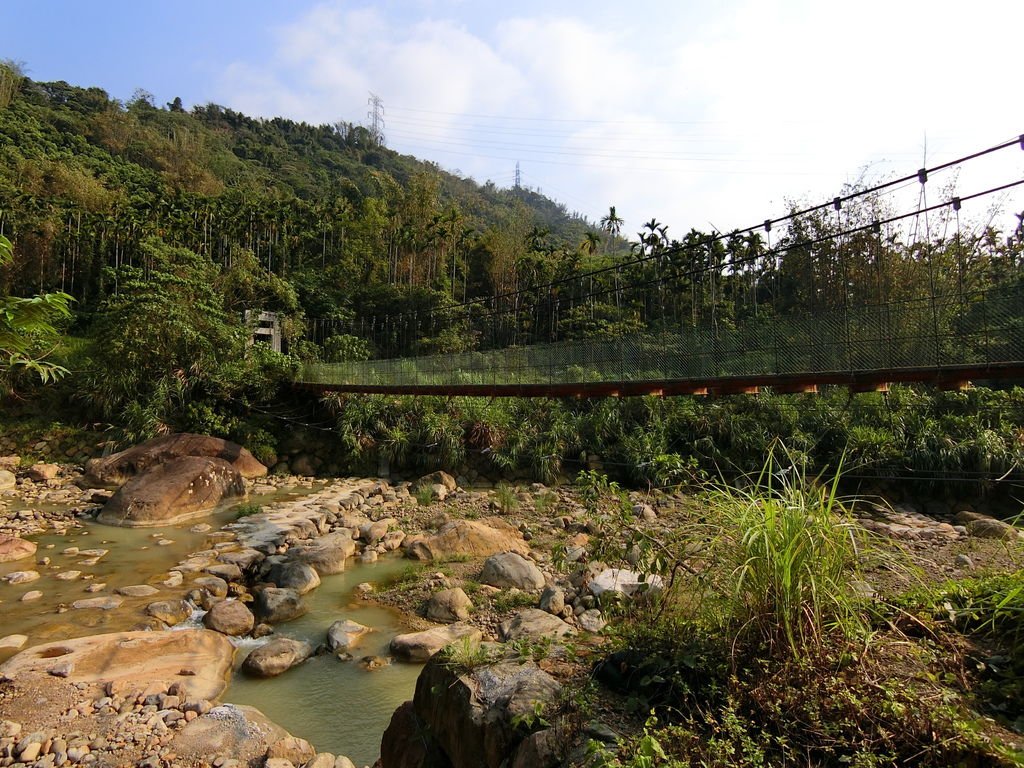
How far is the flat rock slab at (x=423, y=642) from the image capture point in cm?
341

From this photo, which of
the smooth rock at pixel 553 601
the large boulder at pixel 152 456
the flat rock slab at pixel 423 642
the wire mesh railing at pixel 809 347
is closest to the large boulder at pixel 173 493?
the large boulder at pixel 152 456

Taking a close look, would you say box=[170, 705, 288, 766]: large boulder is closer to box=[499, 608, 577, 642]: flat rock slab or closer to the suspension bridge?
box=[499, 608, 577, 642]: flat rock slab

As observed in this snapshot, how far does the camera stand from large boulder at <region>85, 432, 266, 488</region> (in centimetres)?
813

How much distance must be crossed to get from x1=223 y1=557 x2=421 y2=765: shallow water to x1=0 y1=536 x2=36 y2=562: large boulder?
3044mm

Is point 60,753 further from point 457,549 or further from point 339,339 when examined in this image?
point 339,339

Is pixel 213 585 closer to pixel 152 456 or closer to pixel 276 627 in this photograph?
pixel 276 627

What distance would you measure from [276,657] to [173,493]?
438cm

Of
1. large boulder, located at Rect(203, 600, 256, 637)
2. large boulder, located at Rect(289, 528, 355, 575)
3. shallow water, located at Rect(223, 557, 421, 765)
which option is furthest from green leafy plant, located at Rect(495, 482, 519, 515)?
large boulder, located at Rect(203, 600, 256, 637)

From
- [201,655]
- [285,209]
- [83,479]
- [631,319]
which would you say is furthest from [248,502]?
[285,209]

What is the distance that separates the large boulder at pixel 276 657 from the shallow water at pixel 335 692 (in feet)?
0.13

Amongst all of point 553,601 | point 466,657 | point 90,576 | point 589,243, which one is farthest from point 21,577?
point 589,243

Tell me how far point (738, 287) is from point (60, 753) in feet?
47.8

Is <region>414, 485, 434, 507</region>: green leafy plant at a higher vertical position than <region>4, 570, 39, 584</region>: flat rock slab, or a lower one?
lower

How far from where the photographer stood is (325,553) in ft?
16.7
